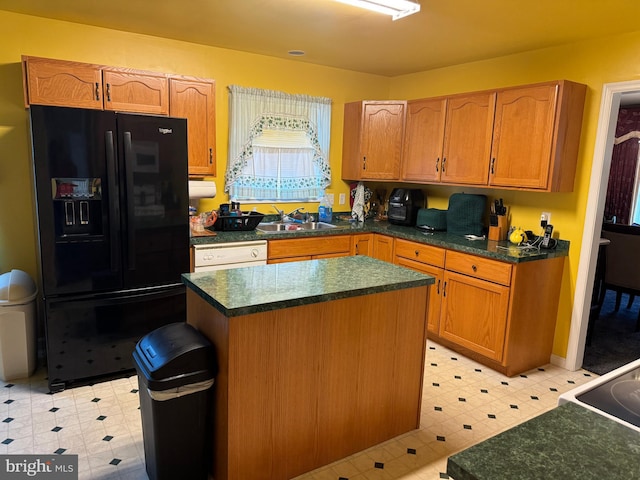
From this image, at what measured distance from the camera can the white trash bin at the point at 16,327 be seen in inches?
113

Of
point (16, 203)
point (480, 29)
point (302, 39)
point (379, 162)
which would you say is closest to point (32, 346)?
point (16, 203)

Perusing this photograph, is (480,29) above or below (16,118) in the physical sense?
above

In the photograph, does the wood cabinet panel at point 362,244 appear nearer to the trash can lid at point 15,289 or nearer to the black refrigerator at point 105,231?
the black refrigerator at point 105,231

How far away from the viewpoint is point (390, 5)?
2.41 m

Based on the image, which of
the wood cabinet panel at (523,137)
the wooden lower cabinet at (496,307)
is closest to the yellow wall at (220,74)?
the wooden lower cabinet at (496,307)

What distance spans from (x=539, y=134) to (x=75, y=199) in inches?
127

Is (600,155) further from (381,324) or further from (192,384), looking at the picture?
(192,384)

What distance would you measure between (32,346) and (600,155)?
4.23m

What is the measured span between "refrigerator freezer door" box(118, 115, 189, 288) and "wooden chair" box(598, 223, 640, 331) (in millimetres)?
4138

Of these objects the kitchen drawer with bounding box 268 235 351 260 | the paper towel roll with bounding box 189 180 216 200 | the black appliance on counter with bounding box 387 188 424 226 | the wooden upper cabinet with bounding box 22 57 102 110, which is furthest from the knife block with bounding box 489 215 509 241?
the wooden upper cabinet with bounding box 22 57 102 110

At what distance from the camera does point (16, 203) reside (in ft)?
10.7

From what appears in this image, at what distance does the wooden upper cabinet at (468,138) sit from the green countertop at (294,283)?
159 cm

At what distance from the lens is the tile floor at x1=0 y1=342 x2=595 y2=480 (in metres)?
2.22

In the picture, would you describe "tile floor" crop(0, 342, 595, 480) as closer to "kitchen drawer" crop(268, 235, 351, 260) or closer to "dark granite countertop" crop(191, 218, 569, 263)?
"dark granite countertop" crop(191, 218, 569, 263)
